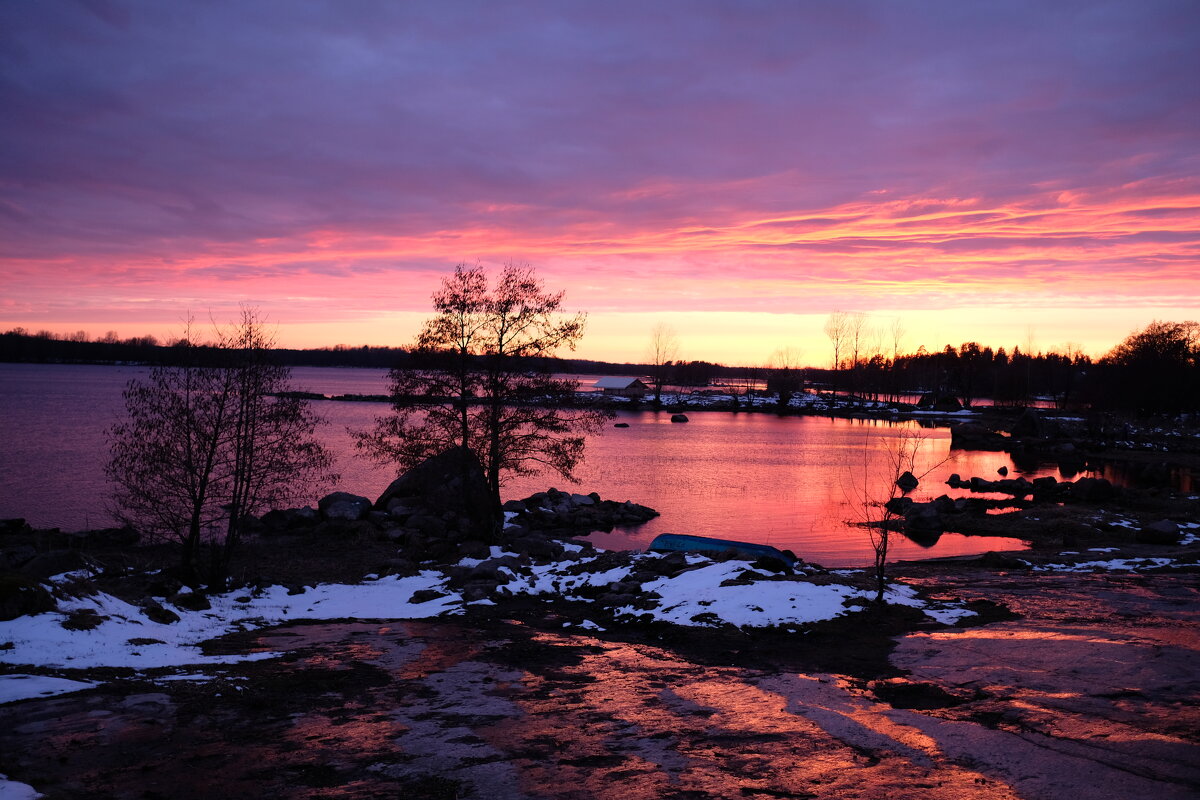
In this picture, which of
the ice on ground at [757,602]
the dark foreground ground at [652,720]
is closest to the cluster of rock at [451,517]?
the ice on ground at [757,602]

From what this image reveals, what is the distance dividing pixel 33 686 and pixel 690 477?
127ft

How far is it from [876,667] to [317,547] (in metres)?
18.9

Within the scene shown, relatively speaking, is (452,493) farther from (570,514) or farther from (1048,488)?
(1048,488)

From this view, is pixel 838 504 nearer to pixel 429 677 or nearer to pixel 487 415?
pixel 487 415

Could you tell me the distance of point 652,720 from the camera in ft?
29.0

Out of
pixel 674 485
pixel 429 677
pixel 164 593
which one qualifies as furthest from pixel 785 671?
pixel 674 485

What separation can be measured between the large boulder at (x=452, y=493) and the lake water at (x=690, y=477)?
15.9 feet

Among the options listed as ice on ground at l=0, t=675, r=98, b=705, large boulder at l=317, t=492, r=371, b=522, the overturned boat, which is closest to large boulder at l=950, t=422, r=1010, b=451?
the overturned boat

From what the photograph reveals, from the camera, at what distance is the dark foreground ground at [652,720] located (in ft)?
22.9

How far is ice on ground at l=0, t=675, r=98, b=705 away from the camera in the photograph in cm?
833

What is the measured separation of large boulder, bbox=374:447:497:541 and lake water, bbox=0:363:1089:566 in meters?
4.84

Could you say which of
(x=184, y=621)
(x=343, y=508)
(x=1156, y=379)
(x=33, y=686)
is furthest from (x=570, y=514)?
(x=1156, y=379)

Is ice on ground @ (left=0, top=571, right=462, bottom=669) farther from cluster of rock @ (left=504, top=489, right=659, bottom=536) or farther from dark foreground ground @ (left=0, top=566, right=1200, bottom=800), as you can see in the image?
Answer: cluster of rock @ (left=504, top=489, right=659, bottom=536)

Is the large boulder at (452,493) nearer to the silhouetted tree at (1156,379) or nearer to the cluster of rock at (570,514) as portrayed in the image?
the cluster of rock at (570,514)
